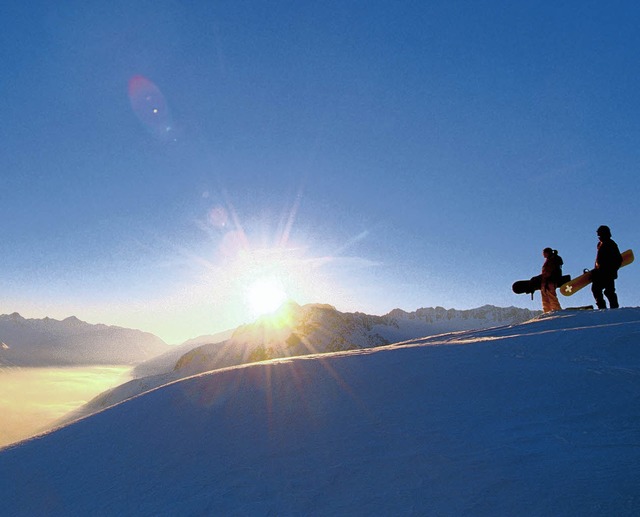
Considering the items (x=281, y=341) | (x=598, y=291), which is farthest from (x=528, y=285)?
(x=281, y=341)

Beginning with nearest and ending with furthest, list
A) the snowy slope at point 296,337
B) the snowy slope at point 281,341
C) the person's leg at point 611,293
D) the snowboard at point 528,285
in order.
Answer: the person's leg at point 611,293
the snowboard at point 528,285
the snowy slope at point 281,341
the snowy slope at point 296,337

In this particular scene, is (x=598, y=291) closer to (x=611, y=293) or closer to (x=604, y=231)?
(x=611, y=293)

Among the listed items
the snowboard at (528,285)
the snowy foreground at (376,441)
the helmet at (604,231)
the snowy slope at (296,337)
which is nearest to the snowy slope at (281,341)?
the snowy slope at (296,337)

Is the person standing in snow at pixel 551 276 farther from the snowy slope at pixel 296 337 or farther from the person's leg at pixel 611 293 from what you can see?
the snowy slope at pixel 296 337

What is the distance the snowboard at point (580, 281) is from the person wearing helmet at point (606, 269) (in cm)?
40

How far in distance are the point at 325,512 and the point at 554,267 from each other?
11893 millimetres

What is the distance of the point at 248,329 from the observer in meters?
94.7

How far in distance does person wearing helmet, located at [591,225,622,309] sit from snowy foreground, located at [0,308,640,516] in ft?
18.9

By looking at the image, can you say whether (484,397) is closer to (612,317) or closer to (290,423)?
(290,423)

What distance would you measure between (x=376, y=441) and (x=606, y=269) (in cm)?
1033

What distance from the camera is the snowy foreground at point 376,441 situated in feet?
10.6

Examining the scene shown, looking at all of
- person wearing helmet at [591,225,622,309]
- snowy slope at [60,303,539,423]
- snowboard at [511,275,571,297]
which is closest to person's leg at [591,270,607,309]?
person wearing helmet at [591,225,622,309]

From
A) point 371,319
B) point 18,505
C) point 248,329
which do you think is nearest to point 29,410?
point 248,329

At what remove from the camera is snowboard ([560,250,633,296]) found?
11484 mm
